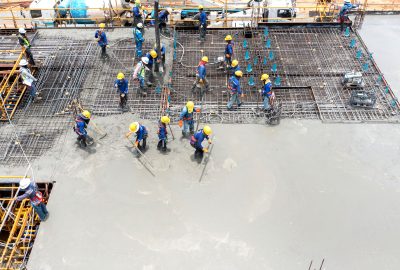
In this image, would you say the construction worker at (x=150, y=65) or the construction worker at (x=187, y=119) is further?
the construction worker at (x=150, y=65)

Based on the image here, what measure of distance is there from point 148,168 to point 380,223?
6628 millimetres

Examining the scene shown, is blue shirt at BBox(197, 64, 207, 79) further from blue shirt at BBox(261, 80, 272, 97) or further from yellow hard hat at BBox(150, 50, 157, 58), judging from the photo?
blue shirt at BBox(261, 80, 272, 97)

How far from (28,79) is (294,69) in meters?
10.1

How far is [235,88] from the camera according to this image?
13.1 meters

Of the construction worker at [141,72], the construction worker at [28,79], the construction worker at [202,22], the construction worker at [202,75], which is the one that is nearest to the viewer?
the construction worker at [28,79]

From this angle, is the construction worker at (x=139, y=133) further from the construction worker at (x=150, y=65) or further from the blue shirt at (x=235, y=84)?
the blue shirt at (x=235, y=84)

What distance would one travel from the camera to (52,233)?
10.1 meters

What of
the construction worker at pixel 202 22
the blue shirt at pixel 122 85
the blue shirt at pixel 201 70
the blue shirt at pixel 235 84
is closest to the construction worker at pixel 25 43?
the blue shirt at pixel 122 85

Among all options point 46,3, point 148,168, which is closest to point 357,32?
point 148,168

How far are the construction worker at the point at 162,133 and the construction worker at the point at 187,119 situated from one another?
0.56 m

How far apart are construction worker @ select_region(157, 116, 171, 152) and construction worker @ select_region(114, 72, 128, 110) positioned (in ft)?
7.61

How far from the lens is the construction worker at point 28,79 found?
1352cm

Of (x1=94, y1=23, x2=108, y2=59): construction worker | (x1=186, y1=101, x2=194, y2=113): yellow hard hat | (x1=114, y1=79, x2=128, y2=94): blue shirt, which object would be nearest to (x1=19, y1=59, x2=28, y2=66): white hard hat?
(x1=94, y1=23, x2=108, y2=59): construction worker

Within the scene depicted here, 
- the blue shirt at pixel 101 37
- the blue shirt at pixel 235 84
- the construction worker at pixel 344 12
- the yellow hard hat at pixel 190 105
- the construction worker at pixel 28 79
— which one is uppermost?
the construction worker at pixel 344 12
